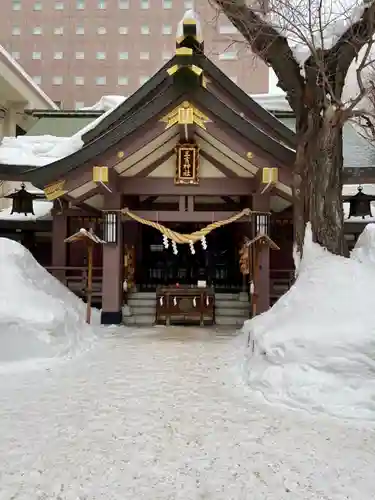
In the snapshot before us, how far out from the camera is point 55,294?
1019 cm

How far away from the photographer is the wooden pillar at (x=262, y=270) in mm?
11125

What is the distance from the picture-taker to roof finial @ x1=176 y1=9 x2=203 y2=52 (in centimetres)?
1200

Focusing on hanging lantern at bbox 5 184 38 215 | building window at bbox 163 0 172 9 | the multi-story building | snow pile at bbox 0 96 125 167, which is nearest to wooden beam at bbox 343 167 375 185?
snow pile at bbox 0 96 125 167

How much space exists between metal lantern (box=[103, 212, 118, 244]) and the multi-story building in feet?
135

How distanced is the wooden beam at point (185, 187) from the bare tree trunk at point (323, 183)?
3337mm

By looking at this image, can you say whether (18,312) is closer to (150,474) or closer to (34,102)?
(150,474)

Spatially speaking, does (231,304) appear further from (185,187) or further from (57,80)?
(57,80)

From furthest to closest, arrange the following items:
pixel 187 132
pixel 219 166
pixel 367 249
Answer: pixel 219 166
pixel 187 132
pixel 367 249

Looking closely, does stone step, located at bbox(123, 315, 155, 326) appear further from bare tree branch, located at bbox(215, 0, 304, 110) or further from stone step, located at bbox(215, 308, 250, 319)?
bare tree branch, located at bbox(215, 0, 304, 110)

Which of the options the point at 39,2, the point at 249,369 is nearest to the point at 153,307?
the point at 249,369

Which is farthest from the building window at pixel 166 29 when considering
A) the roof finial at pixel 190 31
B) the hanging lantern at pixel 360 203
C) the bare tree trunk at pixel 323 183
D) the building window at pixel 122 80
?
the bare tree trunk at pixel 323 183

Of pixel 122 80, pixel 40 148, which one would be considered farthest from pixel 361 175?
pixel 122 80

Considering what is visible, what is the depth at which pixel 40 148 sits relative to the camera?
50.7ft

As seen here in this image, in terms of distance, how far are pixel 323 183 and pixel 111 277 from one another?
5567 millimetres
